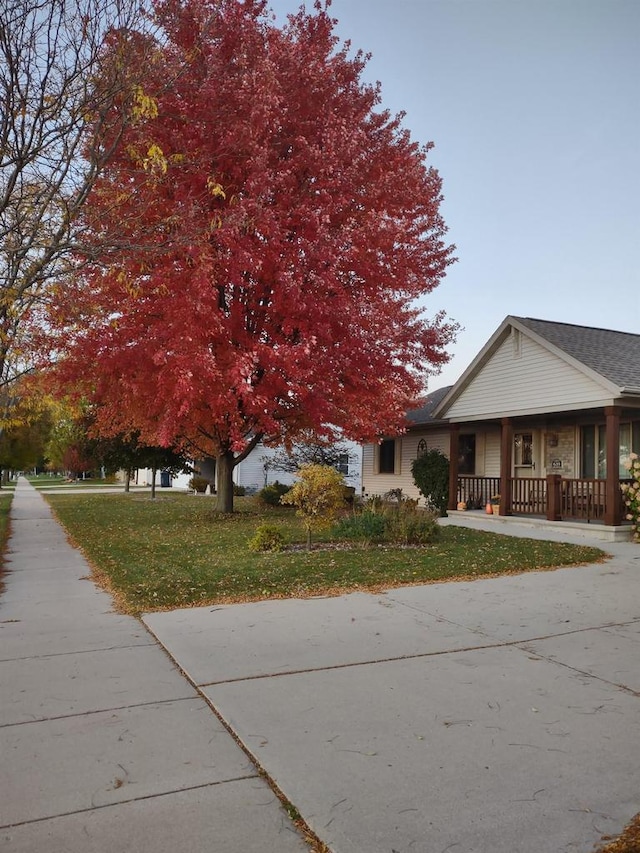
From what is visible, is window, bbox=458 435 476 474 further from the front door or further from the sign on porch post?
the sign on porch post

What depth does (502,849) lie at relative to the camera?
8.81 ft

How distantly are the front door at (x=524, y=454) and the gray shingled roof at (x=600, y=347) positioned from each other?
312 centimetres

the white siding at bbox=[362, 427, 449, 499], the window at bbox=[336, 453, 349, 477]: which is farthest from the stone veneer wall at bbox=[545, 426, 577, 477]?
the window at bbox=[336, 453, 349, 477]

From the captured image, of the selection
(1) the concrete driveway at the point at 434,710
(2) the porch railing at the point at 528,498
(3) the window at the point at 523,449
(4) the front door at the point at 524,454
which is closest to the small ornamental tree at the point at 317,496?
(1) the concrete driveway at the point at 434,710

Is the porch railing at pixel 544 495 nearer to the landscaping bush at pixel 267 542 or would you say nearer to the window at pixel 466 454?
the window at pixel 466 454

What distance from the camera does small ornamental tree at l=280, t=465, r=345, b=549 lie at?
11.3 meters

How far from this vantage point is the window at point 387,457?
2421 cm

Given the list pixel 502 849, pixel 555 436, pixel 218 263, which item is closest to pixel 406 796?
pixel 502 849

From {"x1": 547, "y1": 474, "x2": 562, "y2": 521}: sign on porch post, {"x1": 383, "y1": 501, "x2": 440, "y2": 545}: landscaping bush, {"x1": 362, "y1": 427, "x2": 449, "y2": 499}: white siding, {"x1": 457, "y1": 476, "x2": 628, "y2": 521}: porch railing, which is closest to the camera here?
{"x1": 383, "y1": 501, "x2": 440, "y2": 545}: landscaping bush

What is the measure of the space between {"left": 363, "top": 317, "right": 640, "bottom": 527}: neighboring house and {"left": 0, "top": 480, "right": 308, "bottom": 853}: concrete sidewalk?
1137cm

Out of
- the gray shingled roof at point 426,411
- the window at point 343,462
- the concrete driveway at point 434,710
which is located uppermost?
the gray shingled roof at point 426,411

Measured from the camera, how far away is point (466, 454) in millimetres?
21156

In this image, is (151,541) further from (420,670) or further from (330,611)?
(420,670)

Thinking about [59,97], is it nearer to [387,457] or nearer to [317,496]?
[317,496]
